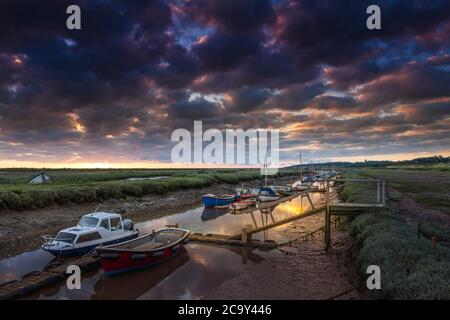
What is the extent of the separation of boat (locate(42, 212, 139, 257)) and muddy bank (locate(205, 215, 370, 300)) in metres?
8.50

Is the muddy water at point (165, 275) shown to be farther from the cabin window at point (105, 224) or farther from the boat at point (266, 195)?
the boat at point (266, 195)

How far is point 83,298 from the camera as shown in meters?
13.6

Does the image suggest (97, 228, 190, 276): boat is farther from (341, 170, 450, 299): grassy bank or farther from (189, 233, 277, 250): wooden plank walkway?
(341, 170, 450, 299): grassy bank

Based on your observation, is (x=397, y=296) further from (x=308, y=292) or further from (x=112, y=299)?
(x=112, y=299)

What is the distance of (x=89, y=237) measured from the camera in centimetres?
1852

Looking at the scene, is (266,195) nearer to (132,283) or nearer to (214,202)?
(214,202)

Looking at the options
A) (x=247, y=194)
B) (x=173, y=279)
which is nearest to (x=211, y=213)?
(x=247, y=194)

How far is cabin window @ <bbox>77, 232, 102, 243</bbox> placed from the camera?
18102mm

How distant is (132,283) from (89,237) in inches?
195

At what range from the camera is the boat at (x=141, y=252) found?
15.4m
